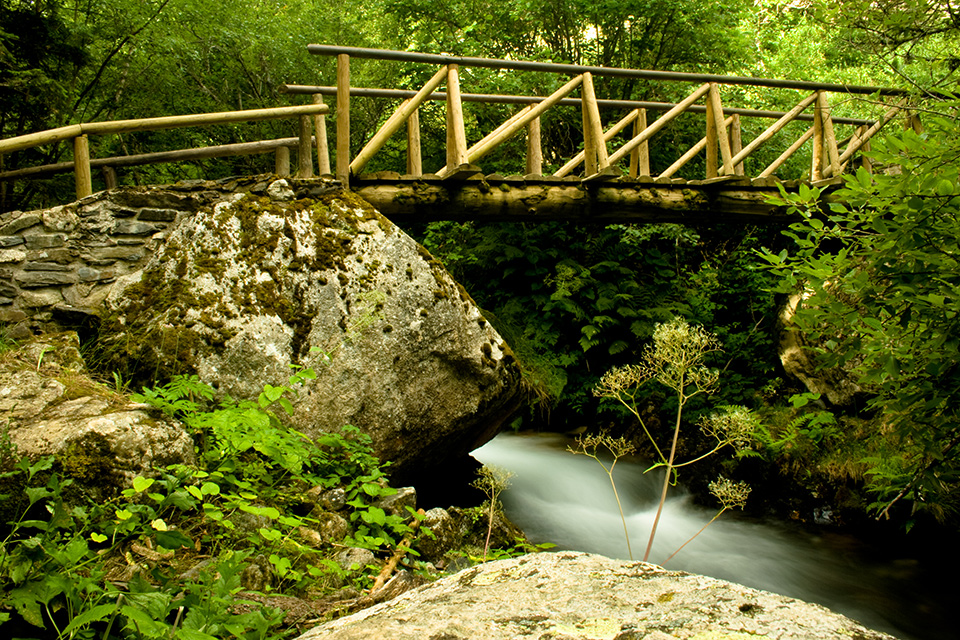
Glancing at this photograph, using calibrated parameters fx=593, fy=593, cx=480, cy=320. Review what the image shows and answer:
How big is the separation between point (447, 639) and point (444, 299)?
3.27m

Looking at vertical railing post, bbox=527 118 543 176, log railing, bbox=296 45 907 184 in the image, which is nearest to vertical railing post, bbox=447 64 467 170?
log railing, bbox=296 45 907 184

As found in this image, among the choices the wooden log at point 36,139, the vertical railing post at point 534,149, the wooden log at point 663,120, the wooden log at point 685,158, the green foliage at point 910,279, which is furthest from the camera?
the vertical railing post at point 534,149

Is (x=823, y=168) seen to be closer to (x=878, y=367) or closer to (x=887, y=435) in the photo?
(x=887, y=435)

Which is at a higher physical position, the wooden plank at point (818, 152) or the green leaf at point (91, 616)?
the wooden plank at point (818, 152)

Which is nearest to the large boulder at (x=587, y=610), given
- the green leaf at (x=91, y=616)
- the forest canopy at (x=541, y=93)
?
the green leaf at (x=91, y=616)

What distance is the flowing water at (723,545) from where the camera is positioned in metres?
4.54

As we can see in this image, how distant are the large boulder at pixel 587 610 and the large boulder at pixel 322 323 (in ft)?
7.40

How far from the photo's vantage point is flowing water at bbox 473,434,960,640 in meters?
4.54

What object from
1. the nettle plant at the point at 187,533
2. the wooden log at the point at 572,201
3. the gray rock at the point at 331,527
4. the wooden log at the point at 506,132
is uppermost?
the wooden log at the point at 506,132

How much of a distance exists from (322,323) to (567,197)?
305cm

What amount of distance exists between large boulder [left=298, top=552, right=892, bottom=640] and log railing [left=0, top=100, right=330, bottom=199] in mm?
3976

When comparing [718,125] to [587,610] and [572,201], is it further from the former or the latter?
[587,610]

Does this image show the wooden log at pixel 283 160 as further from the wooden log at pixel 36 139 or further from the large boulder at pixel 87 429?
the large boulder at pixel 87 429

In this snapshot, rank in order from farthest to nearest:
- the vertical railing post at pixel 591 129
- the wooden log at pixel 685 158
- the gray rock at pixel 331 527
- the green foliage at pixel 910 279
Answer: the wooden log at pixel 685 158, the vertical railing post at pixel 591 129, the gray rock at pixel 331 527, the green foliage at pixel 910 279
